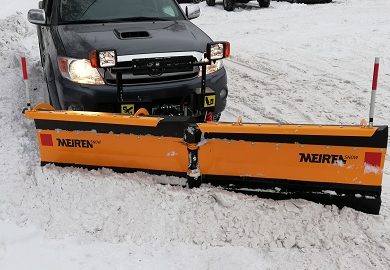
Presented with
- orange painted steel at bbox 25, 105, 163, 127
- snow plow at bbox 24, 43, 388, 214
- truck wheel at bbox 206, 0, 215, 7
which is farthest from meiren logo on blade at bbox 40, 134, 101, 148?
truck wheel at bbox 206, 0, 215, 7

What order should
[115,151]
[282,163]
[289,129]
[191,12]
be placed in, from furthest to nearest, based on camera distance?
[191,12], [115,151], [282,163], [289,129]

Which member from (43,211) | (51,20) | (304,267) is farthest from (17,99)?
(304,267)

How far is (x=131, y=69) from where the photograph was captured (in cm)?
409

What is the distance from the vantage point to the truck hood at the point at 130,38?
442 centimetres

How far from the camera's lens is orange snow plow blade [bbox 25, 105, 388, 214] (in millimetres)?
3510

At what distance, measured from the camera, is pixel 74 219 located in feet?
12.1

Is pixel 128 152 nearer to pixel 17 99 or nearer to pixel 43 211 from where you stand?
pixel 43 211

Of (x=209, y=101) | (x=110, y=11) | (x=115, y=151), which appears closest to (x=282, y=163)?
(x=209, y=101)

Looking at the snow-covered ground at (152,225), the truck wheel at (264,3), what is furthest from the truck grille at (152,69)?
the truck wheel at (264,3)

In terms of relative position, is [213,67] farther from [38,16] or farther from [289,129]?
[38,16]

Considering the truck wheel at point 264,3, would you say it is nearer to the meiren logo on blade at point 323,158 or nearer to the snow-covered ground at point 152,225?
the snow-covered ground at point 152,225

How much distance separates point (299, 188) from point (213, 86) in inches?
62.0

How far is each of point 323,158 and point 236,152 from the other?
27.4 inches

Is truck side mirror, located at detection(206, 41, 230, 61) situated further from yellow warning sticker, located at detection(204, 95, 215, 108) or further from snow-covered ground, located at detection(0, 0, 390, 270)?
snow-covered ground, located at detection(0, 0, 390, 270)
